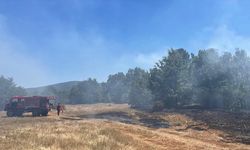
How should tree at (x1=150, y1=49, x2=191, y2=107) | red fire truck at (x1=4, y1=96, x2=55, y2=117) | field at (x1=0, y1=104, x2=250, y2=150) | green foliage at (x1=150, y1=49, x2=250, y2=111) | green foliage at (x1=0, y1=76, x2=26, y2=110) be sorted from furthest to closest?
green foliage at (x1=0, y1=76, x2=26, y2=110), tree at (x1=150, y1=49, x2=191, y2=107), green foliage at (x1=150, y1=49, x2=250, y2=111), red fire truck at (x1=4, y1=96, x2=55, y2=117), field at (x1=0, y1=104, x2=250, y2=150)

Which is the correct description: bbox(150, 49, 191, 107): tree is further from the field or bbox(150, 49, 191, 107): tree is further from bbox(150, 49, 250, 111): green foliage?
the field

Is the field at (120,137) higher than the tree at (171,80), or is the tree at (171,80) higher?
the tree at (171,80)

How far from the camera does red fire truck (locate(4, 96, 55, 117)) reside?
148 ft

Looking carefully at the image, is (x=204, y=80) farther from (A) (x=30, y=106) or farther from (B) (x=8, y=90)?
(B) (x=8, y=90)

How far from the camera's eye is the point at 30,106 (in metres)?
45.7

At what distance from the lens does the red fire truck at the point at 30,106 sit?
45.0 meters

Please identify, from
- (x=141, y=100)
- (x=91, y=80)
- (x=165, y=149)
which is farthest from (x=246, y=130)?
(x=91, y=80)

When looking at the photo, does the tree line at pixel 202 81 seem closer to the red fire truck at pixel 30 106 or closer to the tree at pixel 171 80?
the tree at pixel 171 80

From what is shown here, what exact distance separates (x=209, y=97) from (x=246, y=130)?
22467 millimetres

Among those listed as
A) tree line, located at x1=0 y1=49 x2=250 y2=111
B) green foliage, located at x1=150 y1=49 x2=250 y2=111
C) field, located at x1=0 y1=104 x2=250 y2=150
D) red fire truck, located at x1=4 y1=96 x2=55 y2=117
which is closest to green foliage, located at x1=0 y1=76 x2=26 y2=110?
tree line, located at x1=0 y1=49 x2=250 y2=111

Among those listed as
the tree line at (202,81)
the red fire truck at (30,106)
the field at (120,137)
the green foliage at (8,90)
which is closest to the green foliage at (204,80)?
the tree line at (202,81)

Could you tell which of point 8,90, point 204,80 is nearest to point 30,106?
point 204,80

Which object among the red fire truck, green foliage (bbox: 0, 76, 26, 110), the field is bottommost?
the field

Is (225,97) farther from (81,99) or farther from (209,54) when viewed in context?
(81,99)
